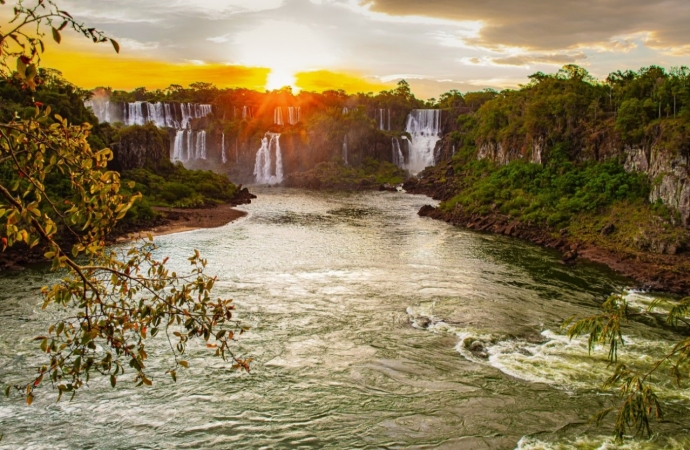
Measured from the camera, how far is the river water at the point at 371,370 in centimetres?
1441

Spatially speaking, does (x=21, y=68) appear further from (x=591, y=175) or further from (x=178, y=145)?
(x=178, y=145)

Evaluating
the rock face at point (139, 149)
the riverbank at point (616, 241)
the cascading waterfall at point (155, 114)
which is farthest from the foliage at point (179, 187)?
the cascading waterfall at point (155, 114)

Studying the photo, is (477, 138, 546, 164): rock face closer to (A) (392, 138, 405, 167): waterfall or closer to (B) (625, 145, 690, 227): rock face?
(B) (625, 145, 690, 227): rock face

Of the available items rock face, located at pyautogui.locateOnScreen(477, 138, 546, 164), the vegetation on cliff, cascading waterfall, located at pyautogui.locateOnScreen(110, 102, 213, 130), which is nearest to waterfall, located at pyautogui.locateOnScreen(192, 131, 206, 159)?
cascading waterfall, located at pyautogui.locateOnScreen(110, 102, 213, 130)

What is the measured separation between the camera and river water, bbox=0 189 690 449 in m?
14.4

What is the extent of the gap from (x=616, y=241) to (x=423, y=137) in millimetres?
75846

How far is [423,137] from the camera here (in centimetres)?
10994

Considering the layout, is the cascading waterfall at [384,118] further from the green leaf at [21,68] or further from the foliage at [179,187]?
the green leaf at [21,68]

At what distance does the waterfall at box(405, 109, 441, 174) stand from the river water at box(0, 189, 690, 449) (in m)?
75.2

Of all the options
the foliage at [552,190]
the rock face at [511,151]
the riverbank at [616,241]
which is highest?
the rock face at [511,151]

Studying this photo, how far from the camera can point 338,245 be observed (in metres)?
40.2

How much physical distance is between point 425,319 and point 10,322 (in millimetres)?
16570

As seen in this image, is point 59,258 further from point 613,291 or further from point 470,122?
point 470,122

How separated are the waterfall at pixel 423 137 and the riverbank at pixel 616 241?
56.4 metres
